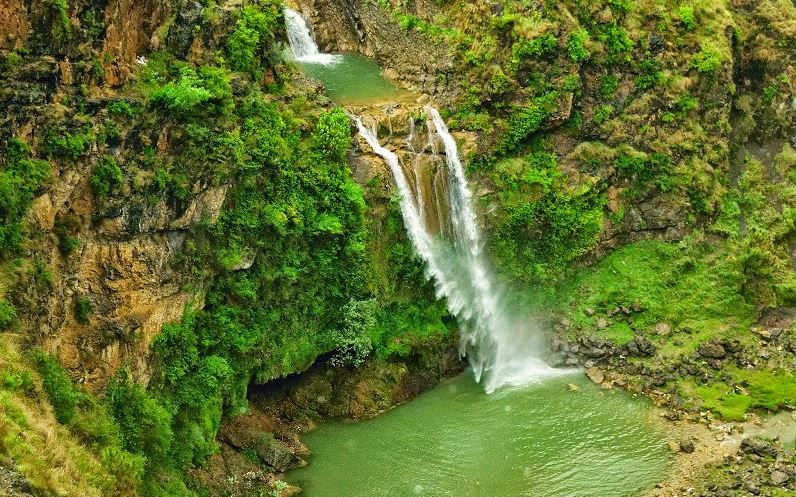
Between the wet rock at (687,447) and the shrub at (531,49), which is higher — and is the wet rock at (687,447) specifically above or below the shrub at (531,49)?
below

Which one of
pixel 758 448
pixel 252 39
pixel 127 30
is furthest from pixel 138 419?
pixel 758 448

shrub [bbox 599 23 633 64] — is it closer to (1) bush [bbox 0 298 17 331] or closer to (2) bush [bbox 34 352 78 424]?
(2) bush [bbox 34 352 78 424]

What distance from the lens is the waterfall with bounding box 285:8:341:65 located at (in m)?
23.0

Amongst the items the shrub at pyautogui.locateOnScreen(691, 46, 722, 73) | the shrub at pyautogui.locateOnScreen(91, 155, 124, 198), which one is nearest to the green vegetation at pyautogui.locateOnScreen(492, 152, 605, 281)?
the shrub at pyautogui.locateOnScreen(691, 46, 722, 73)

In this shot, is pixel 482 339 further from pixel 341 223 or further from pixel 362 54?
pixel 362 54

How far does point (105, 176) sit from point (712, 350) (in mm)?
15861

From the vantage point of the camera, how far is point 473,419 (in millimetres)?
17562

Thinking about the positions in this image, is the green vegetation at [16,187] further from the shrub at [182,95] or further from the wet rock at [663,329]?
the wet rock at [663,329]

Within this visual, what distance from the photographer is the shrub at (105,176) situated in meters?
12.8

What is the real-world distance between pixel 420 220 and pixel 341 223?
8.16ft

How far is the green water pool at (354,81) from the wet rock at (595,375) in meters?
9.56

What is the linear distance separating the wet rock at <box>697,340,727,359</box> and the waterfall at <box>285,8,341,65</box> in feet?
46.7

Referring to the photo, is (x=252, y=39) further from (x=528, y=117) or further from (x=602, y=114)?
(x=602, y=114)

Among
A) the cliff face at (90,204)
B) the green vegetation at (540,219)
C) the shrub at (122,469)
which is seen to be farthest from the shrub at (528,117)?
the shrub at (122,469)
